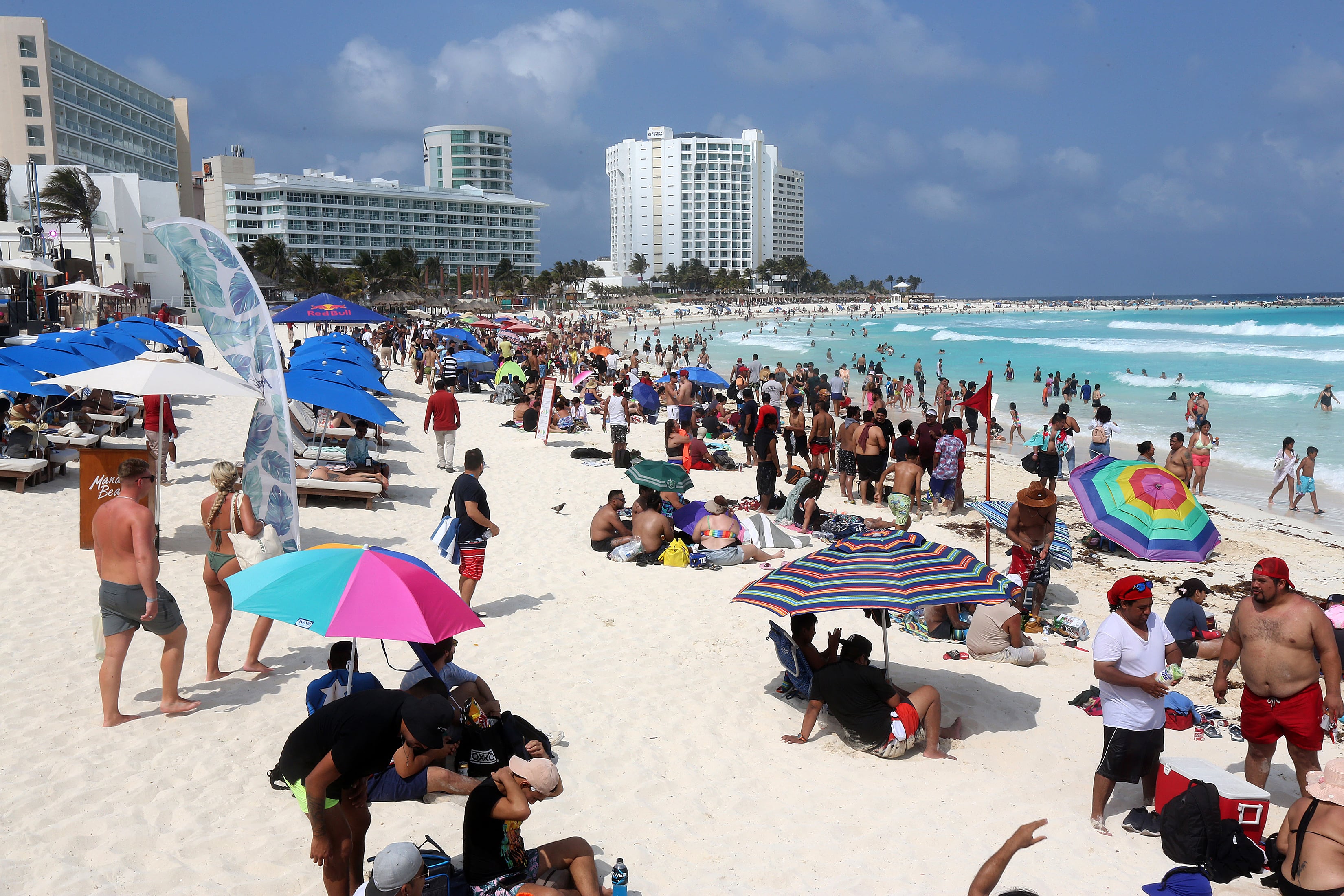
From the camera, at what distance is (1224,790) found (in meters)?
4.21

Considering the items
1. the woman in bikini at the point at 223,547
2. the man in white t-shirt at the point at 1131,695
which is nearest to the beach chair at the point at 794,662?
the man in white t-shirt at the point at 1131,695

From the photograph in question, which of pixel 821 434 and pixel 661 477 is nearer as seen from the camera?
pixel 661 477

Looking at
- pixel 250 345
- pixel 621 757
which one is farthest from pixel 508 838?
pixel 250 345

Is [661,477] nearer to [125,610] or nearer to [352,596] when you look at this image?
[125,610]

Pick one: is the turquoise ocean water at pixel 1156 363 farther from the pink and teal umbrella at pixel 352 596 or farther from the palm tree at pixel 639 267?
the palm tree at pixel 639 267

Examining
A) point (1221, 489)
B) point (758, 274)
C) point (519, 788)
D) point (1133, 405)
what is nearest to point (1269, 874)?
point (519, 788)

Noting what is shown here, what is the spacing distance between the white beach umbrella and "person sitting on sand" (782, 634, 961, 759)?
4.69m

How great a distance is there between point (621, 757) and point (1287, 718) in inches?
138

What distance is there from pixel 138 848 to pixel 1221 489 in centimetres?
1666

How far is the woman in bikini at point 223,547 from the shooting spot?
17.9 feet

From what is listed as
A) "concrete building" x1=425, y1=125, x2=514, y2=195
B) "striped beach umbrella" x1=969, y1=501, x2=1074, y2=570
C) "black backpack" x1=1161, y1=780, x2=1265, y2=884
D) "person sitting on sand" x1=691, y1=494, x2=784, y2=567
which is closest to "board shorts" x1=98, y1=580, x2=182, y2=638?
"person sitting on sand" x1=691, y1=494, x2=784, y2=567

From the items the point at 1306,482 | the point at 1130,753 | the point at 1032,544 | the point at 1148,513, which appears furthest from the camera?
the point at 1306,482

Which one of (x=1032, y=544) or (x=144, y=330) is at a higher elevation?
(x=144, y=330)

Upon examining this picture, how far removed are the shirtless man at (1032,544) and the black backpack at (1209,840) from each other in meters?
3.35
